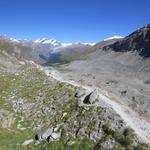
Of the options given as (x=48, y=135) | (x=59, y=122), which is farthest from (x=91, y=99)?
(x=48, y=135)

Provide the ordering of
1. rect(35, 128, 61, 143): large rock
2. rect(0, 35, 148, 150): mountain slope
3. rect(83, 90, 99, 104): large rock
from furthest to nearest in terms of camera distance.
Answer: rect(83, 90, 99, 104): large rock, rect(35, 128, 61, 143): large rock, rect(0, 35, 148, 150): mountain slope

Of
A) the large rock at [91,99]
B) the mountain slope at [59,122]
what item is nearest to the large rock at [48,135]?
the mountain slope at [59,122]

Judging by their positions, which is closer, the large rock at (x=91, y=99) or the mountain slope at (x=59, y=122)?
the mountain slope at (x=59, y=122)

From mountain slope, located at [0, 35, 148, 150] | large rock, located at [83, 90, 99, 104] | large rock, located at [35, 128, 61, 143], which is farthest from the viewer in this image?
large rock, located at [83, 90, 99, 104]

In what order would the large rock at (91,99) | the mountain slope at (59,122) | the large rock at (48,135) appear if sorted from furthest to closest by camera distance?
the large rock at (91,99)
the large rock at (48,135)
the mountain slope at (59,122)

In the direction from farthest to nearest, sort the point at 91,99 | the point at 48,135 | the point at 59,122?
the point at 91,99 → the point at 59,122 → the point at 48,135

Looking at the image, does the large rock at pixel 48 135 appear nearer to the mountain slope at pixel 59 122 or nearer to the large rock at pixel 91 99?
the mountain slope at pixel 59 122

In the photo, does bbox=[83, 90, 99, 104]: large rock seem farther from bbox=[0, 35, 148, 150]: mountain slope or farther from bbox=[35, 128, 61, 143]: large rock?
bbox=[35, 128, 61, 143]: large rock

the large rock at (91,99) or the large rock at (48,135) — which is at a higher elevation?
the large rock at (91,99)

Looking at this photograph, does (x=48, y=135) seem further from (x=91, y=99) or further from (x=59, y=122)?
(x=91, y=99)

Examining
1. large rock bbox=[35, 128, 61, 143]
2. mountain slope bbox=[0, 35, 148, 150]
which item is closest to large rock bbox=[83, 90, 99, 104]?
mountain slope bbox=[0, 35, 148, 150]

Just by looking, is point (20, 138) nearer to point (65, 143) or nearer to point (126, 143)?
point (65, 143)

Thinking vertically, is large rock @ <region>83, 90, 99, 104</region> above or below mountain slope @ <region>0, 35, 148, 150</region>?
above

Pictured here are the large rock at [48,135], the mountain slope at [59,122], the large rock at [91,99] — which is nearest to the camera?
the mountain slope at [59,122]
